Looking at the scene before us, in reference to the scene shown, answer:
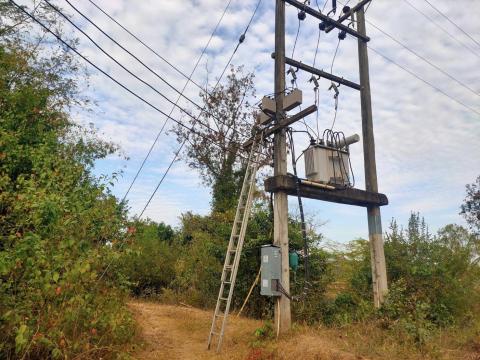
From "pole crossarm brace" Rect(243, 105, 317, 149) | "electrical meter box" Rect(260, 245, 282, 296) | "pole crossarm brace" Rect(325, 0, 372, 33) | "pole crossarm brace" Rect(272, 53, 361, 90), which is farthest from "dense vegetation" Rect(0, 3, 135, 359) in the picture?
"pole crossarm brace" Rect(325, 0, 372, 33)

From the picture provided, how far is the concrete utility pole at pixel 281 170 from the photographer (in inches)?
280

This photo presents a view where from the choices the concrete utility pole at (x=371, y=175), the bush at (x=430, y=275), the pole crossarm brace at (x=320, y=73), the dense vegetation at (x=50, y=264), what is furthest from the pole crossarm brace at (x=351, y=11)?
the dense vegetation at (x=50, y=264)

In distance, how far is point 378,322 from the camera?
7324 mm

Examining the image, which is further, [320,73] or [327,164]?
[320,73]

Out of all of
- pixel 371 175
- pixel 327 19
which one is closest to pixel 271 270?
pixel 371 175

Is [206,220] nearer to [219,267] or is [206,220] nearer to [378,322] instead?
[219,267]

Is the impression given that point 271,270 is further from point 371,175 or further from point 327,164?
point 371,175

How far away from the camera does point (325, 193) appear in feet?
26.2

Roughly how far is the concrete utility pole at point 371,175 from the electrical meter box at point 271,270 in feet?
9.22

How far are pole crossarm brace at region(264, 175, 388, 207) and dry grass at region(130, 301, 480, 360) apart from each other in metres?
2.73

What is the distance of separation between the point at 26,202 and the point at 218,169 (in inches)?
582

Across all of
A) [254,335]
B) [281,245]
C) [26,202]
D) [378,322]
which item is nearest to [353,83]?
[281,245]

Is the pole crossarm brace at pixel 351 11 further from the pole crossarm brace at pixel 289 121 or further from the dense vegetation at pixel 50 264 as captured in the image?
the dense vegetation at pixel 50 264

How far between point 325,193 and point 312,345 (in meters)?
3.31
